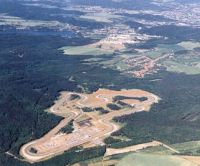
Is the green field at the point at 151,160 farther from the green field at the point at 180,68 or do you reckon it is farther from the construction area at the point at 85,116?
the green field at the point at 180,68

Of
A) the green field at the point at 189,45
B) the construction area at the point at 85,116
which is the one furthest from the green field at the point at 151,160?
the green field at the point at 189,45

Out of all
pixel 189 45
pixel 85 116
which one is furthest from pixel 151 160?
pixel 189 45

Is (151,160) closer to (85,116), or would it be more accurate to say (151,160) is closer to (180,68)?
(85,116)

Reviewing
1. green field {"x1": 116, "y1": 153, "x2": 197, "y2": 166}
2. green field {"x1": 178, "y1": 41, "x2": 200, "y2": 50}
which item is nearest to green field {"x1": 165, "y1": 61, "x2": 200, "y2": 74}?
green field {"x1": 178, "y1": 41, "x2": 200, "y2": 50}

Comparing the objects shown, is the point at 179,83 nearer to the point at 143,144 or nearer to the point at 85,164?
the point at 143,144

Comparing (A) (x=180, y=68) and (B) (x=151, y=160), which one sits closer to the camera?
(B) (x=151, y=160)

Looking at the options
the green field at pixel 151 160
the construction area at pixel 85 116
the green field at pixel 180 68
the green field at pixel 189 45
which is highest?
the green field at pixel 151 160

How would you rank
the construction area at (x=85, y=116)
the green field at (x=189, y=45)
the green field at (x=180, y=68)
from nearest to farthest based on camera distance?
1. the construction area at (x=85, y=116)
2. the green field at (x=180, y=68)
3. the green field at (x=189, y=45)

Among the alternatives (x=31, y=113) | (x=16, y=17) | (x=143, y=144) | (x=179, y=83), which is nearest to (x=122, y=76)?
(x=179, y=83)
